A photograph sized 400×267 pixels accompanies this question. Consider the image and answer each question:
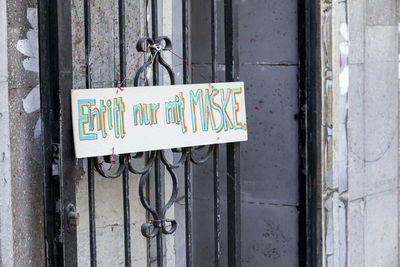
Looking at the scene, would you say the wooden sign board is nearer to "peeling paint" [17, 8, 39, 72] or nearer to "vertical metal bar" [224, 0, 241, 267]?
"vertical metal bar" [224, 0, 241, 267]

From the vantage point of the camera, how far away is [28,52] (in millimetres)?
2730

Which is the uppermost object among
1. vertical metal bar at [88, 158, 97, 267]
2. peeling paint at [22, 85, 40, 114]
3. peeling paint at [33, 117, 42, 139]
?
peeling paint at [22, 85, 40, 114]

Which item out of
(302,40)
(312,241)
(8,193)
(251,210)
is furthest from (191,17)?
(8,193)

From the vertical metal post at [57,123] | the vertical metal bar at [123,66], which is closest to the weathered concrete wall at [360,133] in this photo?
the vertical metal bar at [123,66]

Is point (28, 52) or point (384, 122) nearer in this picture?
point (28, 52)

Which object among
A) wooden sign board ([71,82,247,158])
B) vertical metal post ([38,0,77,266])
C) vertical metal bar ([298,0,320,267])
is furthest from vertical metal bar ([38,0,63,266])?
vertical metal bar ([298,0,320,267])

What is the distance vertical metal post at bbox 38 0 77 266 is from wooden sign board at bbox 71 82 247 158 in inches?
2.5

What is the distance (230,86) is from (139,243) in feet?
3.01

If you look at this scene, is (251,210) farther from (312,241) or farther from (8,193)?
(8,193)

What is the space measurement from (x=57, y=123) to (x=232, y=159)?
2.84ft

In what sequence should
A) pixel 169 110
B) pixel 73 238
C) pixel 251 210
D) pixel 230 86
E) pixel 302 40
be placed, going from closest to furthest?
pixel 73 238 → pixel 169 110 → pixel 230 86 → pixel 302 40 → pixel 251 210

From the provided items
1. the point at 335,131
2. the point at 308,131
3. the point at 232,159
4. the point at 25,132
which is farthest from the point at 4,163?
the point at 335,131

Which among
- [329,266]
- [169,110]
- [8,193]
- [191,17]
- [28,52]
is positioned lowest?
[329,266]

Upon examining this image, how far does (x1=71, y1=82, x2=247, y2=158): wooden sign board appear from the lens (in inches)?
97.6
